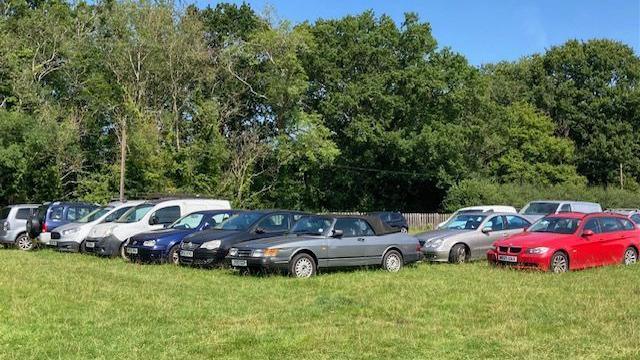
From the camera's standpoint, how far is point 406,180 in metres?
55.2

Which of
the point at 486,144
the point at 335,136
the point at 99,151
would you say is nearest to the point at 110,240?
the point at 99,151

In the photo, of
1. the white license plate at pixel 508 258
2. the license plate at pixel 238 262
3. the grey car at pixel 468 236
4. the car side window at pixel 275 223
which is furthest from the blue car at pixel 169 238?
the white license plate at pixel 508 258

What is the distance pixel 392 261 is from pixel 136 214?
8.46 m

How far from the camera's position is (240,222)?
17234mm

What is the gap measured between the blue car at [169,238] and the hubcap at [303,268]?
13.6 ft

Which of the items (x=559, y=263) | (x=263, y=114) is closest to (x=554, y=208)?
(x=559, y=263)

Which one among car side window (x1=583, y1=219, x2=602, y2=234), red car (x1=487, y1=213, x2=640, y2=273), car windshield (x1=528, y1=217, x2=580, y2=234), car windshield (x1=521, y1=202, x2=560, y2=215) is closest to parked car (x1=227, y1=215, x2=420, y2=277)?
red car (x1=487, y1=213, x2=640, y2=273)

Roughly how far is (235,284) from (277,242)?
5.57 ft

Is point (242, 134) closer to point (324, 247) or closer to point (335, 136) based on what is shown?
point (335, 136)

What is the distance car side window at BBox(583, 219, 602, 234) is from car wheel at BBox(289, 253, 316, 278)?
22.2 feet

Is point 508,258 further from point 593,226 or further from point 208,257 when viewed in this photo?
point 208,257

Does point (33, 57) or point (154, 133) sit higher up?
point (33, 57)

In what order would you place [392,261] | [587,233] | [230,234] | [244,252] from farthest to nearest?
[230,234]
[587,233]
[392,261]
[244,252]

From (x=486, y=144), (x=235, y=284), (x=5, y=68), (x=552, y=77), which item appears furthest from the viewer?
(x=552, y=77)
